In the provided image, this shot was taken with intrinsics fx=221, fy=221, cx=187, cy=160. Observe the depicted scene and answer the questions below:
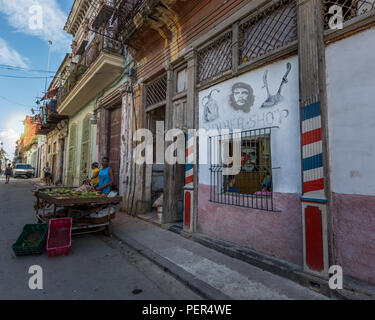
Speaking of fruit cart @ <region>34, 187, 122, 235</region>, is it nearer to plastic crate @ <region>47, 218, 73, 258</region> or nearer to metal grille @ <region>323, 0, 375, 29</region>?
plastic crate @ <region>47, 218, 73, 258</region>

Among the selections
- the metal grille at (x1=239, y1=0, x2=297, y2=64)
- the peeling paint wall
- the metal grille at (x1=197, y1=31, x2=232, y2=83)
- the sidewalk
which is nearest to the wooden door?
the sidewalk

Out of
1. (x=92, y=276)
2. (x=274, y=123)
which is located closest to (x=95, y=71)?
(x=274, y=123)

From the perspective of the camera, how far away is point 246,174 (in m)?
4.52

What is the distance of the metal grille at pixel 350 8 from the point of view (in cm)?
270

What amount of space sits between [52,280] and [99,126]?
8.34 meters

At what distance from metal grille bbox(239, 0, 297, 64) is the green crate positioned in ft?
16.4

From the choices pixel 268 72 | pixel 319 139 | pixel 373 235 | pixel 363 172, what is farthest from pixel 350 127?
pixel 268 72

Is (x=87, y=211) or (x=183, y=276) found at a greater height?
(x=87, y=211)

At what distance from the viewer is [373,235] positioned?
8.27 ft

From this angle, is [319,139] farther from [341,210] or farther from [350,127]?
[341,210]

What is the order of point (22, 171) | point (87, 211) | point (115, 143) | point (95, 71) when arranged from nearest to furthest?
point (87, 211) < point (95, 71) < point (115, 143) < point (22, 171)

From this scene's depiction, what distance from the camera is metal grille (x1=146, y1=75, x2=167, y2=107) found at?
22.3 feet

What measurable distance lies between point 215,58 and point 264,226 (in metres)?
3.66

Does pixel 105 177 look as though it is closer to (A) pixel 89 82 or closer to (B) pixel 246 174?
(B) pixel 246 174
